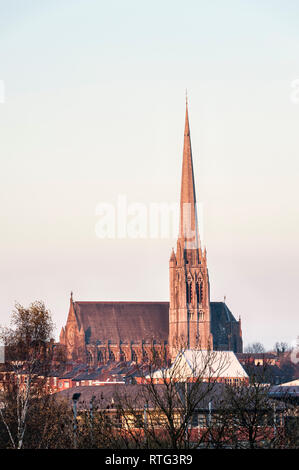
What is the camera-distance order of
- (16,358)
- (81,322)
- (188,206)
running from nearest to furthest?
(16,358) < (188,206) < (81,322)

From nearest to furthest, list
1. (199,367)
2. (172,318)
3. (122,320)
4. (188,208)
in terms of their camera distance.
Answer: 1. (199,367)
2. (172,318)
3. (188,208)
4. (122,320)

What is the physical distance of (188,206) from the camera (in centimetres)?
17825

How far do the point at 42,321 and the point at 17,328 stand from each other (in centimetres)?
181

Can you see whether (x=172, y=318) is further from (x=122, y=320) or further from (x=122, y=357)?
(x=122, y=320)

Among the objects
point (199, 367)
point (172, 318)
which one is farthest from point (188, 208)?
point (199, 367)

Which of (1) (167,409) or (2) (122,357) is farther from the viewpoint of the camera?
(2) (122,357)

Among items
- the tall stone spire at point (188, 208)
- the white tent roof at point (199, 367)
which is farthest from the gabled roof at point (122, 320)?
the white tent roof at point (199, 367)

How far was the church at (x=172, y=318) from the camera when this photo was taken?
561 ft

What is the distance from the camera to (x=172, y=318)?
17325cm

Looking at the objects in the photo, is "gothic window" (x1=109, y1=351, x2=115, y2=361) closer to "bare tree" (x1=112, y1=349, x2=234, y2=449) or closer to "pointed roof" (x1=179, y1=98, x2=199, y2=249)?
"pointed roof" (x1=179, y1=98, x2=199, y2=249)

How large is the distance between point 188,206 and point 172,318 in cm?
2105

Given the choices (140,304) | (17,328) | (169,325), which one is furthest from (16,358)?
(140,304)
